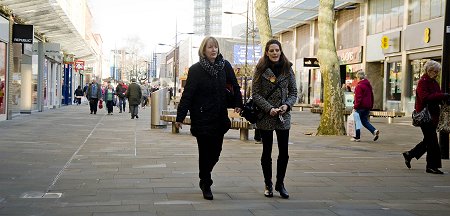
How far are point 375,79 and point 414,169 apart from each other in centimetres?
2633

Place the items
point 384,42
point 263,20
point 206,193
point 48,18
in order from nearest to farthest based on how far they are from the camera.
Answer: point 206,193 < point 263,20 < point 48,18 < point 384,42

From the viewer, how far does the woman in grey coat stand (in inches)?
243

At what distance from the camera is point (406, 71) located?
2888 centimetres

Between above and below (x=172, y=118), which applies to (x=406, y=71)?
above

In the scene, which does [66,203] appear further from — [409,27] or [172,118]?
[409,27]

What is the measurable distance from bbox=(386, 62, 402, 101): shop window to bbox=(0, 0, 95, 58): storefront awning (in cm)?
1665

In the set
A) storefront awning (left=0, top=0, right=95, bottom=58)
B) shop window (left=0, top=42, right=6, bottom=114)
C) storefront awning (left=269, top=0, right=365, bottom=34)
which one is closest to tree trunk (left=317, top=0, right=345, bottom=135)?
storefront awning (left=0, top=0, right=95, bottom=58)

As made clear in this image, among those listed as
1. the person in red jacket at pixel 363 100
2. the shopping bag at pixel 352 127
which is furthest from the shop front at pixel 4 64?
the person in red jacket at pixel 363 100

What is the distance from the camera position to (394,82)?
30734 mm

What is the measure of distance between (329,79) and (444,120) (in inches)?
262

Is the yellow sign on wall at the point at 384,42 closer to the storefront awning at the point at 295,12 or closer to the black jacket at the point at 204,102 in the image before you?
the storefront awning at the point at 295,12

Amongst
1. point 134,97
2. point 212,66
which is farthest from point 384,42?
point 212,66

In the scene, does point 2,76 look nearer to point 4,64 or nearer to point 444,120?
point 4,64

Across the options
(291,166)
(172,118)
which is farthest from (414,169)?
(172,118)
